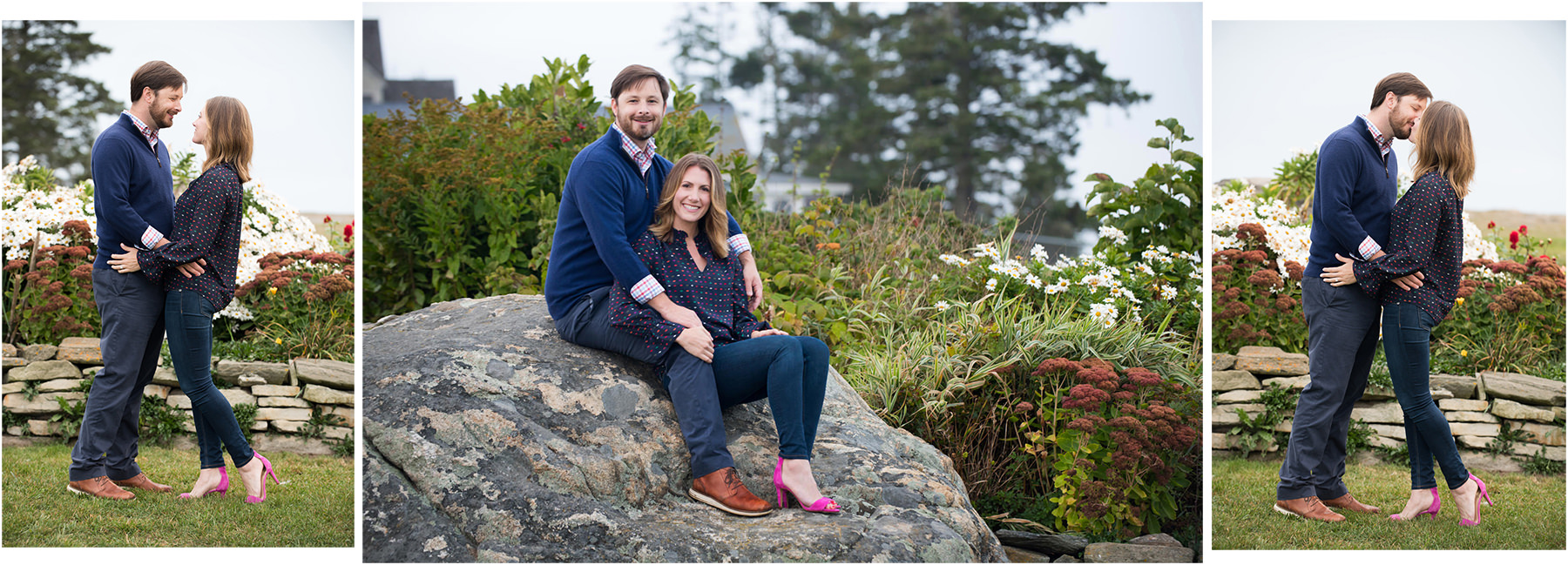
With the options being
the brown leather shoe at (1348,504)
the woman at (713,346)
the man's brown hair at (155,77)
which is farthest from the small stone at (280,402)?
the brown leather shoe at (1348,504)

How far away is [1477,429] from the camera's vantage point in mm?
5125

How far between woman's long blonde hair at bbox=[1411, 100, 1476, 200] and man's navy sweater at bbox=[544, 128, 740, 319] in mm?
3066

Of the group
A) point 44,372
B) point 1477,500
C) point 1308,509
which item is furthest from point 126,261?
point 1477,500

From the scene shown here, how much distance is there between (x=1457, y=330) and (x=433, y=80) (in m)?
6.01

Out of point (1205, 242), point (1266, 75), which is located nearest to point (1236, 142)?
point (1266, 75)

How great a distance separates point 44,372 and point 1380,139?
21.1 feet

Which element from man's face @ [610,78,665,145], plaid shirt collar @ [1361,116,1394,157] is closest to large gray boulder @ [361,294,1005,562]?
man's face @ [610,78,665,145]

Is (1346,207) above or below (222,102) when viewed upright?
below

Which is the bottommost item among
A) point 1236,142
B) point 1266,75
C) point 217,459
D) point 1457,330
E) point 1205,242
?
point 217,459

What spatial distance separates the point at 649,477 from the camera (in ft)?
10.2

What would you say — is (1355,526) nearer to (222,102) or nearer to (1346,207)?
(1346,207)

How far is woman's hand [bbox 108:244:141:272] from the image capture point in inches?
145

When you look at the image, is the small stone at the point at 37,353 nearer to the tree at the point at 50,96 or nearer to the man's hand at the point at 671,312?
the tree at the point at 50,96

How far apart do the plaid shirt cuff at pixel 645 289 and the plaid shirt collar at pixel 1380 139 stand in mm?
2916
